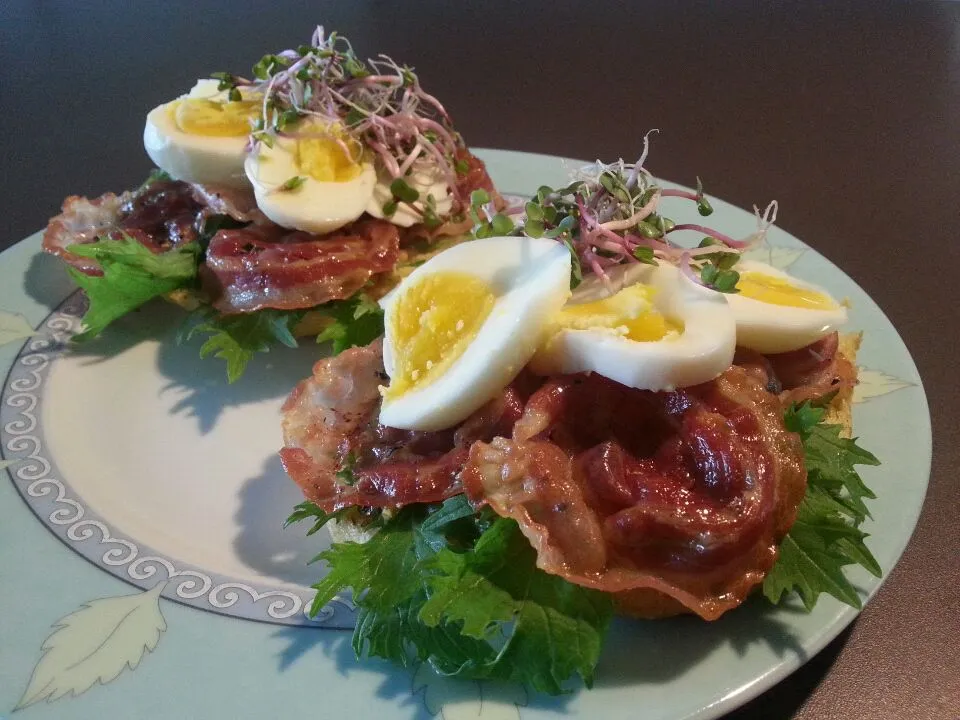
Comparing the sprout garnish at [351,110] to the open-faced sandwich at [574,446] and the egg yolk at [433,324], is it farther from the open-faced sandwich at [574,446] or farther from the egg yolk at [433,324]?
the egg yolk at [433,324]

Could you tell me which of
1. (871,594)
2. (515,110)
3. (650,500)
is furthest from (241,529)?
(515,110)

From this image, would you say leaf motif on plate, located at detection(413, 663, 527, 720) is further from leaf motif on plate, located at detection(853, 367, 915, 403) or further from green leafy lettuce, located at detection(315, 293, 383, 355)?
leaf motif on plate, located at detection(853, 367, 915, 403)

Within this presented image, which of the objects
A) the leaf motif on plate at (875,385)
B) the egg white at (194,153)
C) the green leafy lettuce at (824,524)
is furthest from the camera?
the egg white at (194,153)

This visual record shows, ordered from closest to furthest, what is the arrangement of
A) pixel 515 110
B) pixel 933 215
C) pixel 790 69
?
pixel 933 215, pixel 515 110, pixel 790 69

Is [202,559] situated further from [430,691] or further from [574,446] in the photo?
[574,446]

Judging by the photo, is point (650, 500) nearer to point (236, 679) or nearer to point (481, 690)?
point (481, 690)

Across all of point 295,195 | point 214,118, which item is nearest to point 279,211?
point 295,195

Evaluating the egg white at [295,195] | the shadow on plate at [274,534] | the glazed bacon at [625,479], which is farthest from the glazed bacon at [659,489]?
the egg white at [295,195]
